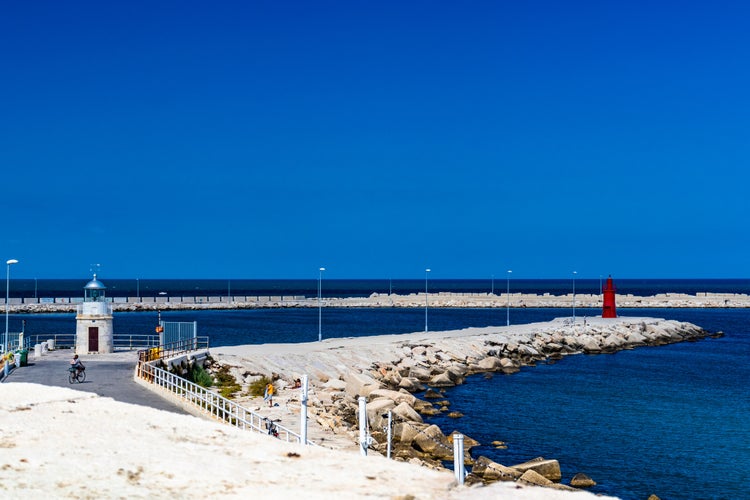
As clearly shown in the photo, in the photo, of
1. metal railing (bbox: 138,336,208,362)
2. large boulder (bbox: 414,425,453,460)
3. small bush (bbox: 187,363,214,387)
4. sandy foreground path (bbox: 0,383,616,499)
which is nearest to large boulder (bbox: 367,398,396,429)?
large boulder (bbox: 414,425,453,460)

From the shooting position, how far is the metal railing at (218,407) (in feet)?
78.6

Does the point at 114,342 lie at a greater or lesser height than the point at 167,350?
lesser

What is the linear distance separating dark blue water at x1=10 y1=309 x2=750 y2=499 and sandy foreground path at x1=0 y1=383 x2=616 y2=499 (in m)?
11.9

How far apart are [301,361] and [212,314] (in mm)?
82419

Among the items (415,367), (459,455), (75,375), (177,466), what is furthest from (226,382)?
(459,455)

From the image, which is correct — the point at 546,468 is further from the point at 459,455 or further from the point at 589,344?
the point at 589,344

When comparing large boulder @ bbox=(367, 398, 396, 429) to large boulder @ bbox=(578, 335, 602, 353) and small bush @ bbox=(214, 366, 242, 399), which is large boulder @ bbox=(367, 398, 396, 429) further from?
large boulder @ bbox=(578, 335, 602, 353)

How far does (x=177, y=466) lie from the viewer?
1563 centimetres

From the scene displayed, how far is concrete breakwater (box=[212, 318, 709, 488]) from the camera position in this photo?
27625mm

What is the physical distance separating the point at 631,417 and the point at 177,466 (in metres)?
27.1

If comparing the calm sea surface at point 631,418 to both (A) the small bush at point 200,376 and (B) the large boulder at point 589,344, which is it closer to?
(B) the large boulder at point 589,344

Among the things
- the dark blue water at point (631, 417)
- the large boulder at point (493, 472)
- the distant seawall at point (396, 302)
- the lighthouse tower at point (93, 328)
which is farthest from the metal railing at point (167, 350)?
the distant seawall at point (396, 302)

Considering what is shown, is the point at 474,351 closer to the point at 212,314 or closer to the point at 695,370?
the point at 695,370

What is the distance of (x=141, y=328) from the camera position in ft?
299
